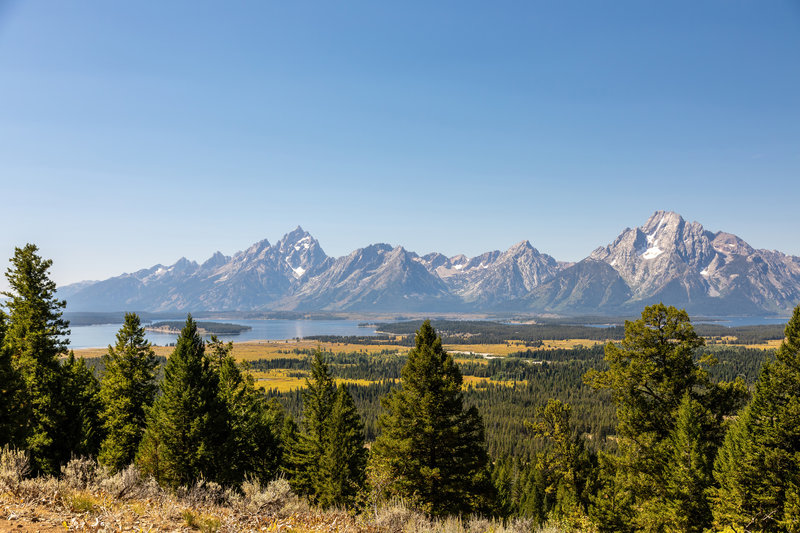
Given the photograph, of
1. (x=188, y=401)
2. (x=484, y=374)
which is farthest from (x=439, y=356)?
(x=484, y=374)

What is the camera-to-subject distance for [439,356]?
20328 mm

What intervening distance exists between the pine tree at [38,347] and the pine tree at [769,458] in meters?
34.7

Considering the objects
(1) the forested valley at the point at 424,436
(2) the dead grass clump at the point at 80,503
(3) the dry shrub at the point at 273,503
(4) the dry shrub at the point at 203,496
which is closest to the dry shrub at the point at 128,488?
(1) the forested valley at the point at 424,436

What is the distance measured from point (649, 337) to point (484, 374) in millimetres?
186545

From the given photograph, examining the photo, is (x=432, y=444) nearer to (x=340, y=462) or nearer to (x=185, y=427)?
(x=340, y=462)

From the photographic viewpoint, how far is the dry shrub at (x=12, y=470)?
11.5m

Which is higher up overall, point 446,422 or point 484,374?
point 446,422

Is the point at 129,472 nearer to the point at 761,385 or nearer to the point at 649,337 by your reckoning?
the point at 649,337

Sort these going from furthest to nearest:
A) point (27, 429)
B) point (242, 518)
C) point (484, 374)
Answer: point (484, 374) < point (27, 429) < point (242, 518)

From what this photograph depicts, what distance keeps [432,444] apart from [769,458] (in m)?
13.0

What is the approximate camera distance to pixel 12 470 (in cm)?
1223

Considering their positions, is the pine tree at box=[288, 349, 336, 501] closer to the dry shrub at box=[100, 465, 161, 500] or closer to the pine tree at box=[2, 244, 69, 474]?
the pine tree at box=[2, 244, 69, 474]

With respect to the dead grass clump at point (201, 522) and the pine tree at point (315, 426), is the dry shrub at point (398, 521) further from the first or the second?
the pine tree at point (315, 426)

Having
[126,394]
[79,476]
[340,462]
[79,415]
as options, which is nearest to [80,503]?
[79,476]
